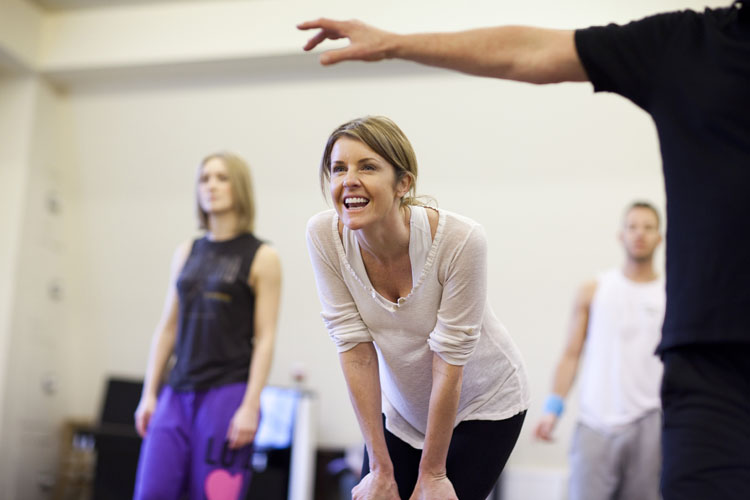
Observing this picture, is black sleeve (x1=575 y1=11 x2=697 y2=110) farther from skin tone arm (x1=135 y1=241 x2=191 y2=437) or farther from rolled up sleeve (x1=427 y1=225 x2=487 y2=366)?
skin tone arm (x1=135 y1=241 x2=191 y2=437)

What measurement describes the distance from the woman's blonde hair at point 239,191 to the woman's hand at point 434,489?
117cm

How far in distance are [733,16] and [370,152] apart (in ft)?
1.96

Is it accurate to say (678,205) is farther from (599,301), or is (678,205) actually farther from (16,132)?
(16,132)

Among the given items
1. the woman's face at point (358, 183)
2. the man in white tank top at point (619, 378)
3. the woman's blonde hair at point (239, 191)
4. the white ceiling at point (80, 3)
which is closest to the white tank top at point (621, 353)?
the man in white tank top at point (619, 378)

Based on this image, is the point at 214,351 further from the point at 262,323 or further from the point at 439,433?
the point at 439,433

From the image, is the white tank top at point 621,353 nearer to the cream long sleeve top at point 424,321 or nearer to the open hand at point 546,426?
the open hand at point 546,426

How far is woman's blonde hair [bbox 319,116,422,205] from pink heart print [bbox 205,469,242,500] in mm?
1039

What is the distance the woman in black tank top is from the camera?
6.91ft

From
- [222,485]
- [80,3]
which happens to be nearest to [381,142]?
[222,485]

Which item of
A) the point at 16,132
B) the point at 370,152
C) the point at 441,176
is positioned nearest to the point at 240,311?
the point at 441,176

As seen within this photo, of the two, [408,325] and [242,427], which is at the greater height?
[408,325]

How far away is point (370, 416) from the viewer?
4.84ft

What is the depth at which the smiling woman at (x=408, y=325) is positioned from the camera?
1.37 metres

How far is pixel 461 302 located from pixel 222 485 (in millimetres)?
1044
